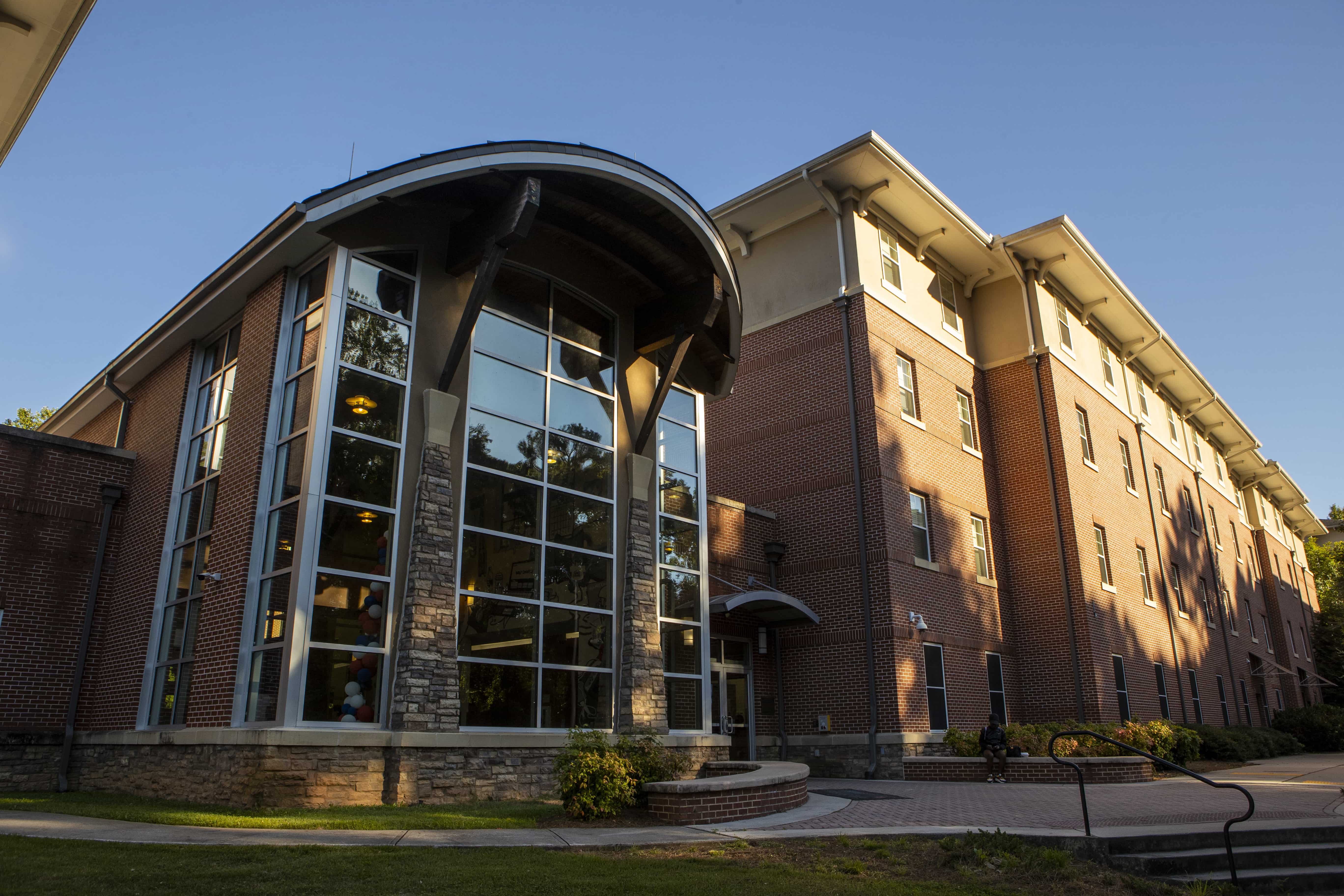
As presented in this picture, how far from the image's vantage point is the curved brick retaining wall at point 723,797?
9898mm

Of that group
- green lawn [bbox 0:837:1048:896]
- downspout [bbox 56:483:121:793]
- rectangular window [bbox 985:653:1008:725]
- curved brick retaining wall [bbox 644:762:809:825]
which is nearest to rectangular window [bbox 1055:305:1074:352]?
rectangular window [bbox 985:653:1008:725]

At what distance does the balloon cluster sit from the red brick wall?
19.7 feet

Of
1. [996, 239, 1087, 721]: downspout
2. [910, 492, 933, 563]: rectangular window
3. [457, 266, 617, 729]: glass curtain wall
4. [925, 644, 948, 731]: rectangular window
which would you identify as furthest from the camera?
[996, 239, 1087, 721]: downspout

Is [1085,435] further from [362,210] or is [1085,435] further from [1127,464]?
[362,210]

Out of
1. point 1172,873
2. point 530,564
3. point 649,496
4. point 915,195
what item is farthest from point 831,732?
point 915,195

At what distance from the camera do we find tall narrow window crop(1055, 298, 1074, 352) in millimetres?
25219

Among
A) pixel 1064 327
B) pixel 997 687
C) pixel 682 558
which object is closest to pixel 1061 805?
pixel 682 558

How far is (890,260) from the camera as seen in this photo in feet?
70.1

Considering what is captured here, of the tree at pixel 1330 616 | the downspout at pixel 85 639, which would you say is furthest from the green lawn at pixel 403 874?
the tree at pixel 1330 616

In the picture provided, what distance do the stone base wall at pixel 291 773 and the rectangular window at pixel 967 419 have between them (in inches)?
548

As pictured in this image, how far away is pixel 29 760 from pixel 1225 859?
15346 mm

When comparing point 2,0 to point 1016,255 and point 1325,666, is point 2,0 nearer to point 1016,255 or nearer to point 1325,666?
point 1016,255

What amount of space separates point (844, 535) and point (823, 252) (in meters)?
6.44

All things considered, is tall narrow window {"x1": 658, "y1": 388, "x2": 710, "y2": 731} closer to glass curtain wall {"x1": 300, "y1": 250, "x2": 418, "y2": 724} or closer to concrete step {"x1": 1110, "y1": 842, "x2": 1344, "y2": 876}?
glass curtain wall {"x1": 300, "y1": 250, "x2": 418, "y2": 724}
